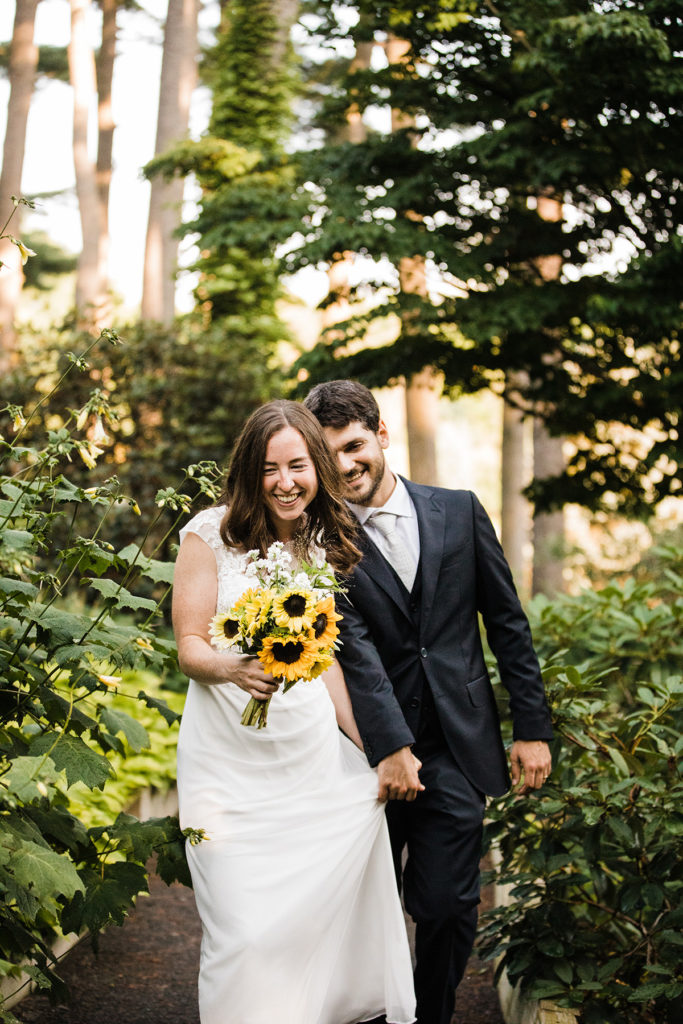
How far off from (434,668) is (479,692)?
0.64 ft

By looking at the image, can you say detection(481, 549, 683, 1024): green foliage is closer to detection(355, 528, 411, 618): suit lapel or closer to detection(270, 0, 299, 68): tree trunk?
detection(355, 528, 411, 618): suit lapel

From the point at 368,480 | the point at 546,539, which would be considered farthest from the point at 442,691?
the point at 546,539

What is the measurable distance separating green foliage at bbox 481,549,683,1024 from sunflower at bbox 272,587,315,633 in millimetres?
1379

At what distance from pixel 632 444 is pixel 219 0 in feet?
52.1

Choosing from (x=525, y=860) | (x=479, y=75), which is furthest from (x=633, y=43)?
(x=525, y=860)

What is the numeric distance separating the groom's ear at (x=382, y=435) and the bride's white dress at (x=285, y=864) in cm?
→ 67

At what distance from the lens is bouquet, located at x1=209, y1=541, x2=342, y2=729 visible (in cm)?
263

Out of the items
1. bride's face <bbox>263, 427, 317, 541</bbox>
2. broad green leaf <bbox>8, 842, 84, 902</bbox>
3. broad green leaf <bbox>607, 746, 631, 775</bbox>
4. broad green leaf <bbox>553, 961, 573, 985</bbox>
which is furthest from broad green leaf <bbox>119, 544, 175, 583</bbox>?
broad green leaf <bbox>553, 961, 573, 985</bbox>

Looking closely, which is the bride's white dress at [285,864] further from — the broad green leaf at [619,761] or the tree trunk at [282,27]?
the tree trunk at [282,27]

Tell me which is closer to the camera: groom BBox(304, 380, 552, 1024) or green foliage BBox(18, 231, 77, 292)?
groom BBox(304, 380, 552, 1024)

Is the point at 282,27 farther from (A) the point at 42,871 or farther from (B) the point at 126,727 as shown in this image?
(A) the point at 42,871

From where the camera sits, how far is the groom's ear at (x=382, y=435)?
12.1 feet

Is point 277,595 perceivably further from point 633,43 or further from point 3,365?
point 3,365

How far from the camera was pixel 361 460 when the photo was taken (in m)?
3.62
